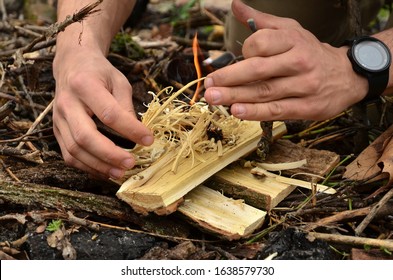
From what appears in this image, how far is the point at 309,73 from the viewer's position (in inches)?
80.4

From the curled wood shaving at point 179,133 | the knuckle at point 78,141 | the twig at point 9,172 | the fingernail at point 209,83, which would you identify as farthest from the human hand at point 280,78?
the twig at point 9,172

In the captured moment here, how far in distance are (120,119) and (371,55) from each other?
3.32 feet

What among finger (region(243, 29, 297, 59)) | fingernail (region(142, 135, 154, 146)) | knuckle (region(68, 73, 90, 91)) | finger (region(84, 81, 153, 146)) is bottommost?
fingernail (region(142, 135, 154, 146))

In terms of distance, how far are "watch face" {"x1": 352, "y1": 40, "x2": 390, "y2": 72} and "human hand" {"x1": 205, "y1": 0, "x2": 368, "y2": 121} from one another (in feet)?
0.30

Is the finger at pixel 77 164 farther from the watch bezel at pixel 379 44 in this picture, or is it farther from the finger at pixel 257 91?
the watch bezel at pixel 379 44

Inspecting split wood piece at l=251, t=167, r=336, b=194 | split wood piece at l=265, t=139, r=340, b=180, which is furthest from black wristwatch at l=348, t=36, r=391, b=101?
split wood piece at l=251, t=167, r=336, b=194

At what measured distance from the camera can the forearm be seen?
8.05 ft

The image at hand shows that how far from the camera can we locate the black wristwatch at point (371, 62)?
2.18 metres

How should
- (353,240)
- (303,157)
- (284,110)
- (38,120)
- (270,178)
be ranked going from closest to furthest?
(353,240) < (284,110) < (270,178) < (303,157) < (38,120)

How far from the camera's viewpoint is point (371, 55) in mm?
2225

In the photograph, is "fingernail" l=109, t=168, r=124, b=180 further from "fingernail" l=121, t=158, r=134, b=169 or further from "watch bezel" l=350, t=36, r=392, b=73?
"watch bezel" l=350, t=36, r=392, b=73

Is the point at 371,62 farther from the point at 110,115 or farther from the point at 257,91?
the point at 110,115

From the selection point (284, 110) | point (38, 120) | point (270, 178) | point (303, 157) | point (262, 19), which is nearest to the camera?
point (284, 110)

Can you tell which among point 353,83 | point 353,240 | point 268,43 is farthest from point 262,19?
point 353,240
